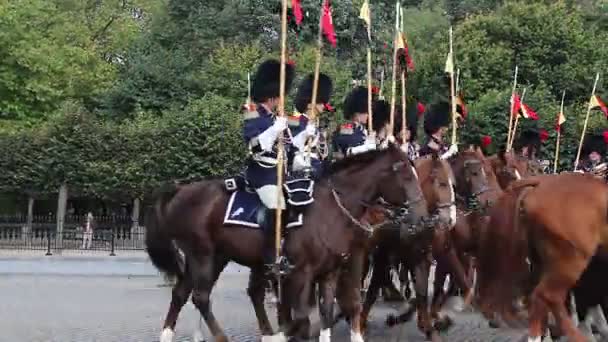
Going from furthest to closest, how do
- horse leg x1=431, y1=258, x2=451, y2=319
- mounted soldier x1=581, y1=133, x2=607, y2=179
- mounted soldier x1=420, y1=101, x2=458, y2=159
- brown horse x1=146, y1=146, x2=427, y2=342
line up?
mounted soldier x1=581, y1=133, x2=607, y2=179
mounted soldier x1=420, y1=101, x2=458, y2=159
horse leg x1=431, y1=258, x2=451, y2=319
brown horse x1=146, y1=146, x2=427, y2=342

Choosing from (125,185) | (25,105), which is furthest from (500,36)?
(25,105)

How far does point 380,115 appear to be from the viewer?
52.2 ft

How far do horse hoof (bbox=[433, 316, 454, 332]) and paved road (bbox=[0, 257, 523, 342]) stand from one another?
139mm

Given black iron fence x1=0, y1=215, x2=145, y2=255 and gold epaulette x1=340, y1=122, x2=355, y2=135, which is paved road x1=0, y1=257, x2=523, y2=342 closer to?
gold epaulette x1=340, y1=122, x2=355, y2=135

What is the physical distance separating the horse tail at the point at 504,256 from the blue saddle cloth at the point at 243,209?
2704mm

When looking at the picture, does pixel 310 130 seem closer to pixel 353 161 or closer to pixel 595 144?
pixel 353 161

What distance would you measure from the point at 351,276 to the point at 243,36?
35.4 m

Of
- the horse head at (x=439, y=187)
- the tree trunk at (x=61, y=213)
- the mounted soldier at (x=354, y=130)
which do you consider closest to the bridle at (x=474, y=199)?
the horse head at (x=439, y=187)

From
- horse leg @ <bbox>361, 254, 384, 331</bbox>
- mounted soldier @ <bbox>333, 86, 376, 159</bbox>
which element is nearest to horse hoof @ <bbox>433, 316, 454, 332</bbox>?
horse leg @ <bbox>361, 254, 384, 331</bbox>

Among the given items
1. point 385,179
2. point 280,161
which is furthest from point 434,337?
point 280,161

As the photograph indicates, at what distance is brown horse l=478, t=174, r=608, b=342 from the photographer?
1069 cm

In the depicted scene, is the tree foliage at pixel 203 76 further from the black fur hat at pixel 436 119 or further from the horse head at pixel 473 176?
the horse head at pixel 473 176

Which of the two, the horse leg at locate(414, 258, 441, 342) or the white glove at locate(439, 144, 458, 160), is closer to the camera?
the horse leg at locate(414, 258, 441, 342)

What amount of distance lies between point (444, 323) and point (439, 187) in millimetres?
2344
